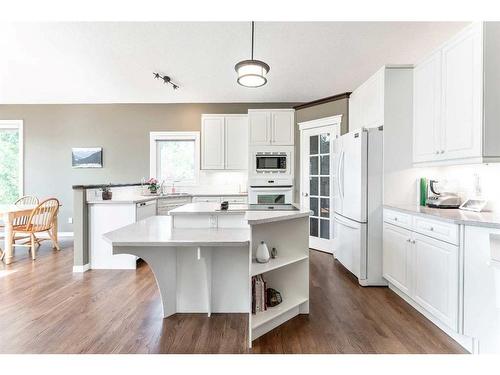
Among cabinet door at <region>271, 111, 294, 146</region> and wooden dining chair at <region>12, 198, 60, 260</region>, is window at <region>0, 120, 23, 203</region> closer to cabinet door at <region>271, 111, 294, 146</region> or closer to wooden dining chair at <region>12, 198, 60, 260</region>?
wooden dining chair at <region>12, 198, 60, 260</region>

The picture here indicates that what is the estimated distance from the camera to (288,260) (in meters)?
2.07

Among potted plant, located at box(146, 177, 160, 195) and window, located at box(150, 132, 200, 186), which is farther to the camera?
window, located at box(150, 132, 200, 186)

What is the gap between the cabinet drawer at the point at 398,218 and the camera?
2334mm

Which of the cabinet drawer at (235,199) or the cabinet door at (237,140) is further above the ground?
the cabinet door at (237,140)

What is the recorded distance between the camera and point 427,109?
2.54m

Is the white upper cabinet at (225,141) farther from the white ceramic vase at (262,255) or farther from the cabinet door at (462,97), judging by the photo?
the cabinet door at (462,97)

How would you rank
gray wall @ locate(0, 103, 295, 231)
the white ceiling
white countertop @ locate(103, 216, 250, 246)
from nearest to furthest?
white countertop @ locate(103, 216, 250, 246)
the white ceiling
gray wall @ locate(0, 103, 295, 231)

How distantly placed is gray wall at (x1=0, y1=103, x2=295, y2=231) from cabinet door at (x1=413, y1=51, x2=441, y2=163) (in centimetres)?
375

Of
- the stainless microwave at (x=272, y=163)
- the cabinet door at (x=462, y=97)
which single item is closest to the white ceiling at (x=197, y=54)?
the cabinet door at (x=462, y=97)

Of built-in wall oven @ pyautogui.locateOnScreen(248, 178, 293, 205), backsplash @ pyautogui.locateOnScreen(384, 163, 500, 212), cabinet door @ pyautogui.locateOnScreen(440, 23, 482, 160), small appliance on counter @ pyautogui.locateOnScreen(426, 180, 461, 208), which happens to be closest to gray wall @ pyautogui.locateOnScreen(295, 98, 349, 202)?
built-in wall oven @ pyautogui.locateOnScreen(248, 178, 293, 205)

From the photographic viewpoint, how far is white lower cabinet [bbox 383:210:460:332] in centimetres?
183

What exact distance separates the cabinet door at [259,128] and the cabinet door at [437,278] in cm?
303

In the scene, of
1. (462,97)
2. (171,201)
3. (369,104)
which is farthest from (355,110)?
(171,201)

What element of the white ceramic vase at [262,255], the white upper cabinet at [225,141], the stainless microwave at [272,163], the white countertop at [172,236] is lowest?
the white ceramic vase at [262,255]
